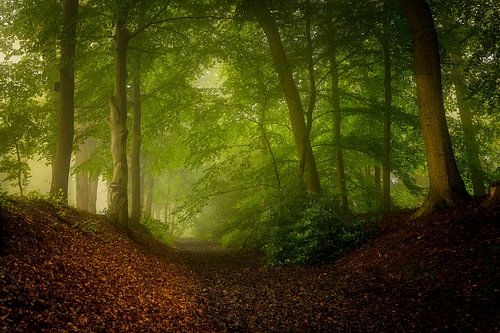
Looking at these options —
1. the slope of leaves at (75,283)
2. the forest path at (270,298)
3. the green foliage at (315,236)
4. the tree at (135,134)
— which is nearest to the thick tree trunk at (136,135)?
the tree at (135,134)

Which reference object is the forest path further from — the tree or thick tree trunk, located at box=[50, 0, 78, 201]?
thick tree trunk, located at box=[50, 0, 78, 201]

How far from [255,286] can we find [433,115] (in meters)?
5.41

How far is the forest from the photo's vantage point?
5.24 metres

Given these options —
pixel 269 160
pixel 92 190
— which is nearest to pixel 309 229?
pixel 269 160

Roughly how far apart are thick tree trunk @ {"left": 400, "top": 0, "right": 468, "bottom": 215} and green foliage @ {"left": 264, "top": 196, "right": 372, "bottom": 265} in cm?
218

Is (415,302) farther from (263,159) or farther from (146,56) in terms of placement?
(146,56)

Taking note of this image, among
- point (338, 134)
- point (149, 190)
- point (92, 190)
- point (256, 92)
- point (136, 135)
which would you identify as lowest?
point (92, 190)

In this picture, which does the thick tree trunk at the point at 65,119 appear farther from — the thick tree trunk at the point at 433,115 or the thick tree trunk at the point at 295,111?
the thick tree trunk at the point at 433,115

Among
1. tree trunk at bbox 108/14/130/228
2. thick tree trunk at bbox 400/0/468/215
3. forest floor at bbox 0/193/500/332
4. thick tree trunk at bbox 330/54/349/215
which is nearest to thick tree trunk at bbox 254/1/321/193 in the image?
thick tree trunk at bbox 330/54/349/215

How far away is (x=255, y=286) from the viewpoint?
8109 mm

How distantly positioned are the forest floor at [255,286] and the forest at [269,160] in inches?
1.5

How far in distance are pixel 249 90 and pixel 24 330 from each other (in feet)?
36.9

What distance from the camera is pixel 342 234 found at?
9.58 m

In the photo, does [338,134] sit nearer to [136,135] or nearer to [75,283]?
[136,135]
